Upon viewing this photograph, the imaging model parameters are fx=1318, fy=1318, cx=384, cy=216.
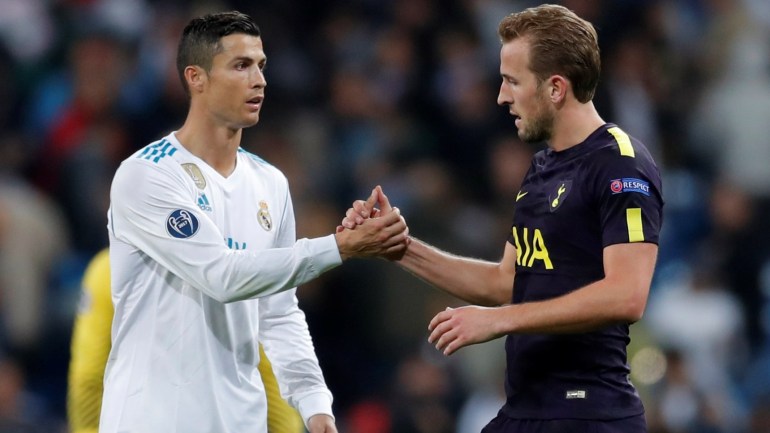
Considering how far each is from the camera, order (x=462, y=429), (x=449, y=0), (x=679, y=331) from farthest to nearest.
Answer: (x=449, y=0)
(x=679, y=331)
(x=462, y=429)

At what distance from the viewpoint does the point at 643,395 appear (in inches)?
348

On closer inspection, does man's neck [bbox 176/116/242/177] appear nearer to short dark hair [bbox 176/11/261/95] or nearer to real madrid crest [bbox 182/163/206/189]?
real madrid crest [bbox 182/163/206/189]

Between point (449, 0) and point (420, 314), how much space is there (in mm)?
3385

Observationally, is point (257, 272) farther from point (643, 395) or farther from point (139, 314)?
point (643, 395)

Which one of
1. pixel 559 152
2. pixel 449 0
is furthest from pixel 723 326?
pixel 559 152

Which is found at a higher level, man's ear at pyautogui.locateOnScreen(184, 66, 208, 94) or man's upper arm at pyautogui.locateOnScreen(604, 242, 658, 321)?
man's ear at pyautogui.locateOnScreen(184, 66, 208, 94)

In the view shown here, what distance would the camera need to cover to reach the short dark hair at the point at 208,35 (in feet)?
16.6

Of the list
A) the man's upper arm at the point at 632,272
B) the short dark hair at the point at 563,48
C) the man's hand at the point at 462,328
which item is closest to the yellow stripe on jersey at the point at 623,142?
the short dark hair at the point at 563,48

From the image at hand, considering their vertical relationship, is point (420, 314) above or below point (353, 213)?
below

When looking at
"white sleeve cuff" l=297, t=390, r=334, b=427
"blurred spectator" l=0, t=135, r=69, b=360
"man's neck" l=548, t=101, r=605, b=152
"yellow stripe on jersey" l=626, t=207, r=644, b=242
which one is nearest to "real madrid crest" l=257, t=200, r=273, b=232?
"white sleeve cuff" l=297, t=390, r=334, b=427

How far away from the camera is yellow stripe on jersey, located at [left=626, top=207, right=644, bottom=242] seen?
4500mm

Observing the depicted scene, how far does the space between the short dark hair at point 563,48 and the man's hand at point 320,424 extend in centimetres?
153

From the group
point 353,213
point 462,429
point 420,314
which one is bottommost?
point 462,429

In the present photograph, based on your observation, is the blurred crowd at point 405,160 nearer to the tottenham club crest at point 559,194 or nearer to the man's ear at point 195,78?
the man's ear at point 195,78
